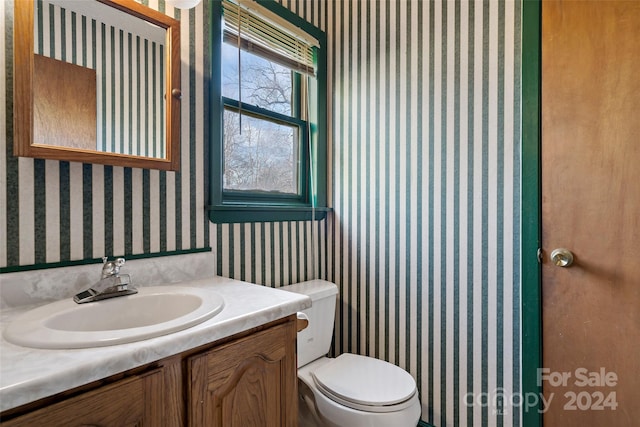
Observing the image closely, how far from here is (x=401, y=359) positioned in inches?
64.5

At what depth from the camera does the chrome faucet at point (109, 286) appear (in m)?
0.93

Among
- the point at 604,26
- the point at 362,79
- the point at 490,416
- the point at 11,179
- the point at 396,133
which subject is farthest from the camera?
the point at 362,79

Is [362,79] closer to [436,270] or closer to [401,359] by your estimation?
[436,270]

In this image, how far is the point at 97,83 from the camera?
1.04m

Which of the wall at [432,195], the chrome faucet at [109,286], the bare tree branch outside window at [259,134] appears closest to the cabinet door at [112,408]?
the chrome faucet at [109,286]

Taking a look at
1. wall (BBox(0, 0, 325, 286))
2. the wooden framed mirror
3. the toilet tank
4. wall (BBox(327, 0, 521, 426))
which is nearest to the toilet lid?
the toilet tank

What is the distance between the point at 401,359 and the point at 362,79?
4.94ft

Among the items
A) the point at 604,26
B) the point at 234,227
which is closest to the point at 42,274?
the point at 234,227

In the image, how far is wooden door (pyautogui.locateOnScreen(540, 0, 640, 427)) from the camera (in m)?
1.10

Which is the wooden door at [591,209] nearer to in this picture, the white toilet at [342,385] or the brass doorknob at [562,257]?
the brass doorknob at [562,257]

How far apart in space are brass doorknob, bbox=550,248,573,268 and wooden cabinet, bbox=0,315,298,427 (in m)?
1.01

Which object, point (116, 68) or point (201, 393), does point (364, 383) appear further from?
point (116, 68)

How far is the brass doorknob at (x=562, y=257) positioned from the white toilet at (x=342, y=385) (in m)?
0.74

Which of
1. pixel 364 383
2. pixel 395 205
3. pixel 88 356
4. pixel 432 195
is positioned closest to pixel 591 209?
pixel 432 195
